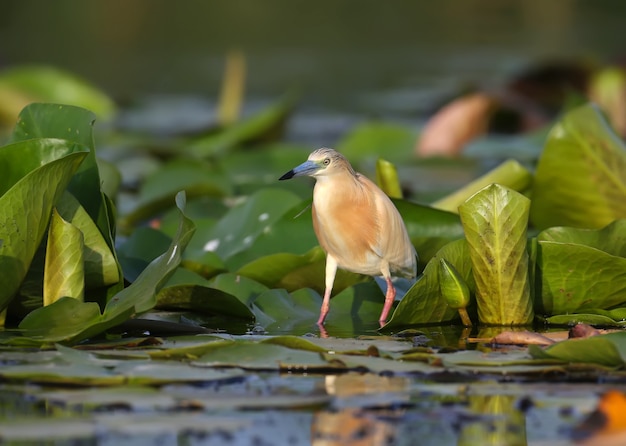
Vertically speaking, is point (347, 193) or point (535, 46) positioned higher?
point (535, 46)

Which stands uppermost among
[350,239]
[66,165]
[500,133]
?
[500,133]

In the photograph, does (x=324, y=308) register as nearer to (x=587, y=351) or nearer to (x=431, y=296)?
(x=431, y=296)

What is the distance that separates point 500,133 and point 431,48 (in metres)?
5.13

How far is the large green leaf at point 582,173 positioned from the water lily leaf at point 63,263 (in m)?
1.75

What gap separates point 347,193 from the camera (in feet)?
9.69

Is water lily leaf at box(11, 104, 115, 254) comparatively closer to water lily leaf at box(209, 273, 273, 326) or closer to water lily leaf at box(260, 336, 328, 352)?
water lily leaf at box(209, 273, 273, 326)

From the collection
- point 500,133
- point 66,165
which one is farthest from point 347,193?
point 500,133

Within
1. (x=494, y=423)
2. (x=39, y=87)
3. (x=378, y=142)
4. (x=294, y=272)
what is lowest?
(x=494, y=423)

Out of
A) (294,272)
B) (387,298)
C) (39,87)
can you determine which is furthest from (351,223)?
(39,87)

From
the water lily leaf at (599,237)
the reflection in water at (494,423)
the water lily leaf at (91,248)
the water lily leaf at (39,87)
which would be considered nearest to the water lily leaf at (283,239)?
the water lily leaf at (91,248)

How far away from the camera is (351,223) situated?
2.95 metres

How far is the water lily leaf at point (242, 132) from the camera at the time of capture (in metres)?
6.82

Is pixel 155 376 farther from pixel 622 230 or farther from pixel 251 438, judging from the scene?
pixel 622 230

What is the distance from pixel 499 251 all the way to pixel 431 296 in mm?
237
